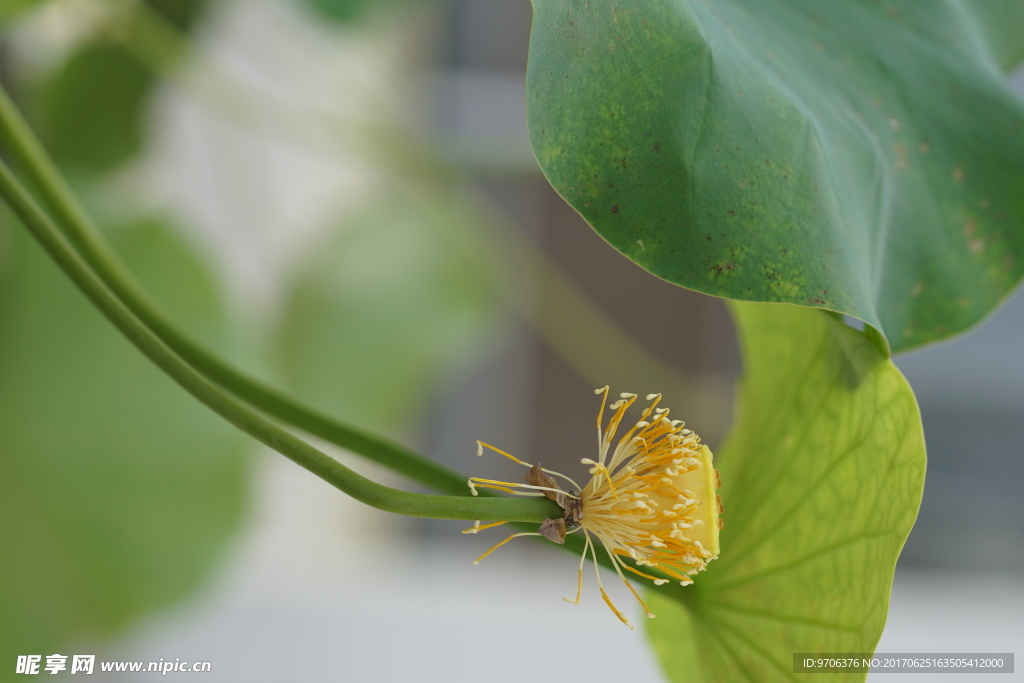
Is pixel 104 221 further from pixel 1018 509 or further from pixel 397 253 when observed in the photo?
pixel 1018 509

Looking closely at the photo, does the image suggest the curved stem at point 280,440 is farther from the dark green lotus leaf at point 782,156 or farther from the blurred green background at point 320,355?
the blurred green background at point 320,355

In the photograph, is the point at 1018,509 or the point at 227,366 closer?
the point at 227,366

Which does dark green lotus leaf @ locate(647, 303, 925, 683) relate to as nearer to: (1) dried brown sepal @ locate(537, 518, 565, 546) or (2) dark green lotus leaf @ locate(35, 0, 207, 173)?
(1) dried brown sepal @ locate(537, 518, 565, 546)

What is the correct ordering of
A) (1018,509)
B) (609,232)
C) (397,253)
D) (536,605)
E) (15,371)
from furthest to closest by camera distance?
1. (1018,509)
2. (536,605)
3. (397,253)
4. (15,371)
5. (609,232)

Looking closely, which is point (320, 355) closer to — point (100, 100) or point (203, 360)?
point (100, 100)

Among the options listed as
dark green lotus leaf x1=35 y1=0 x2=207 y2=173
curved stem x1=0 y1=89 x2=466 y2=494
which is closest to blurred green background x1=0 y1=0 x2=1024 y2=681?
dark green lotus leaf x1=35 y1=0 x2=207 y2=173

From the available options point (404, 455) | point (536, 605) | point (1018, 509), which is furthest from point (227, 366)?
point (1018, 509)

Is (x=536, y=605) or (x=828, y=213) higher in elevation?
(x=828, y=213)

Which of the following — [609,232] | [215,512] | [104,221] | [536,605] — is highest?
[609,232]
